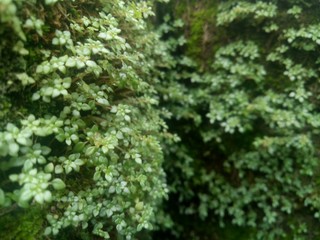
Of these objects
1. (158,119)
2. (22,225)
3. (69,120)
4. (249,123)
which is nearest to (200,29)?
(249,123)

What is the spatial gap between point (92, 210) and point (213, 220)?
5.53 ft

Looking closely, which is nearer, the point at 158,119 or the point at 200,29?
the point at 158,119

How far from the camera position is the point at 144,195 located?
91.4 inches

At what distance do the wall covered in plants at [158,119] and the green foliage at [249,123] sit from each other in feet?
0.04

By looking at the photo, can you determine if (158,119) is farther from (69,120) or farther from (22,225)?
(22,225)

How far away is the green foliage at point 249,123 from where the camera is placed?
8.54ft

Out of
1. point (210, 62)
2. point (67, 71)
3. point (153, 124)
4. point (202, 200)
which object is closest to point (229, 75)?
point (210, 62)

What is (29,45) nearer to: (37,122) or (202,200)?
(37,122)

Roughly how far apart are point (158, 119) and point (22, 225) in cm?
115

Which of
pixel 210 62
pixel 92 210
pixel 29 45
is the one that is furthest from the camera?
pixel 210 62

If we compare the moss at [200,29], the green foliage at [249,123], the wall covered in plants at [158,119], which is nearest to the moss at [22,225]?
the wall covered in plants at [158,119]

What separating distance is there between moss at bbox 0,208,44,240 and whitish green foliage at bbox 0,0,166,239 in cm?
6

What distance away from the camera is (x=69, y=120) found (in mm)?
1672

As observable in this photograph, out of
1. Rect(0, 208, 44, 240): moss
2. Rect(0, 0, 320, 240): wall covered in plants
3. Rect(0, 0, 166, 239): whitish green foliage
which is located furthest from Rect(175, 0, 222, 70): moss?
Rect(0, 208, 44, 240): moss
